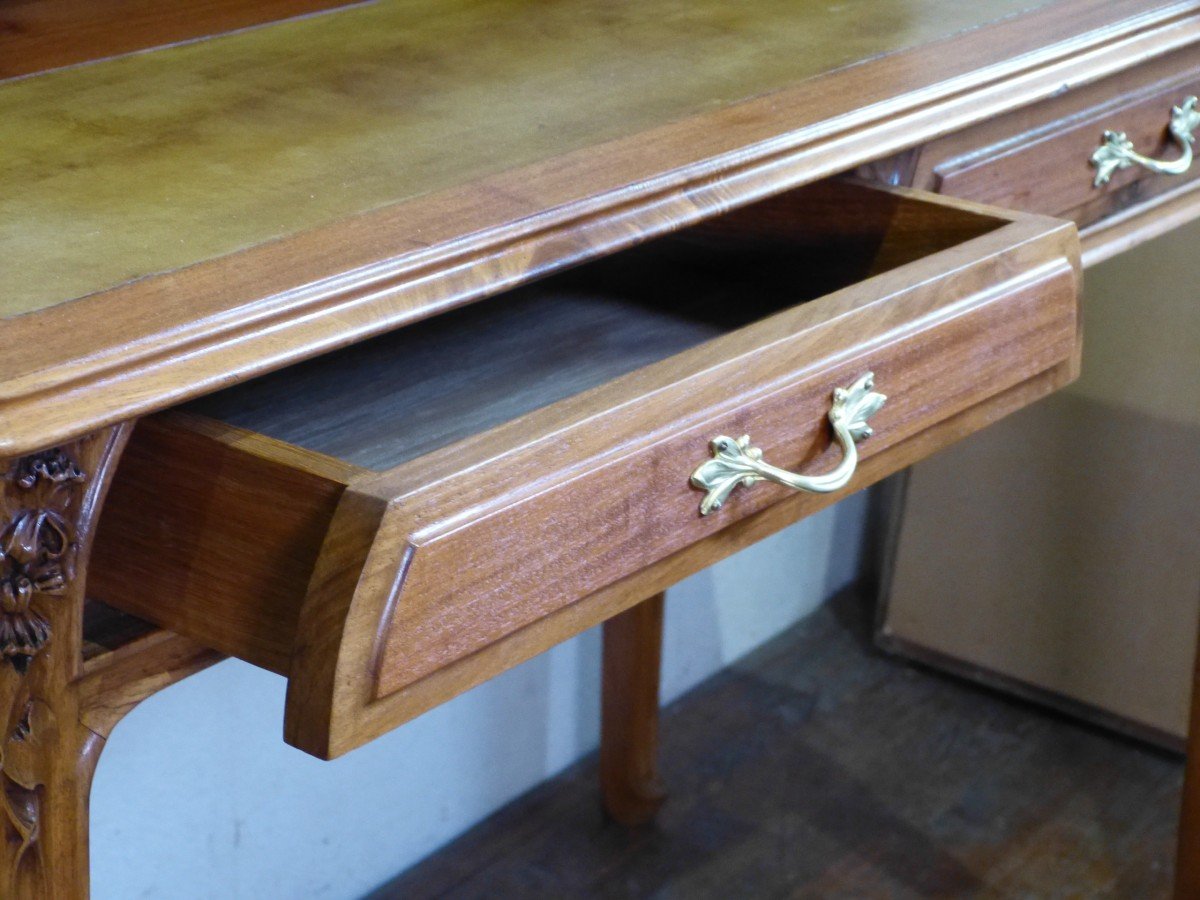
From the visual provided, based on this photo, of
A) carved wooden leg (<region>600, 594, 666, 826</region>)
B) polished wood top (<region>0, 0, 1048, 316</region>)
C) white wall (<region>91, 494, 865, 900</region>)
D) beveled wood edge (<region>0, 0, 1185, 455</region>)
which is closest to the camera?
beveled wood edge (<region>0, 0, 1185, 455</region>)

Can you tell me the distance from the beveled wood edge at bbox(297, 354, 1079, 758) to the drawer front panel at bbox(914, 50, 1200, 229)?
0.45ft

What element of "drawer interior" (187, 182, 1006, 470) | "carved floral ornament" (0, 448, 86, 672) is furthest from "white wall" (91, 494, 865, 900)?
"carved floral ornament" (0, 448, 86, 672)

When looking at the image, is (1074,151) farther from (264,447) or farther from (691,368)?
(264,447)

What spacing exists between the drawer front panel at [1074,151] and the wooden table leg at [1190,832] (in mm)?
409

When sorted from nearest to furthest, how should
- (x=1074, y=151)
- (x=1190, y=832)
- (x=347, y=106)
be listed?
(x=347, y=106), (x=1074, y=151), (x=1190, y=832)

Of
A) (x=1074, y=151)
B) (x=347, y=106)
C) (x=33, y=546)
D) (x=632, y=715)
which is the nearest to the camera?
(x=33, y=546)

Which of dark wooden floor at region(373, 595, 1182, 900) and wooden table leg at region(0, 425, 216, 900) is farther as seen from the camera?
dark wooden floor at region(373, 595, 1182, 900)

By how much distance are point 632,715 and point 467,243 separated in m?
0.82

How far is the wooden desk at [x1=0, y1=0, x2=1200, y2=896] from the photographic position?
1.54 feet

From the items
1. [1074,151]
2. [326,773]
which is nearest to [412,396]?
[1074,151]

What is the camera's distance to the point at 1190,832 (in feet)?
3.70

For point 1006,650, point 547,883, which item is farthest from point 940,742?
point 547,883

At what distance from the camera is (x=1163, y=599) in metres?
1.43

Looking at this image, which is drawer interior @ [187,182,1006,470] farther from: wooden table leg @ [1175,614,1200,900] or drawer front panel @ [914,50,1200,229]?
wooden table leg @ [1175,614,1200,900]
